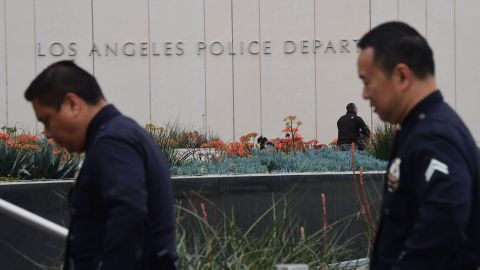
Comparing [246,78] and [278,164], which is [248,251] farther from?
[246,78]

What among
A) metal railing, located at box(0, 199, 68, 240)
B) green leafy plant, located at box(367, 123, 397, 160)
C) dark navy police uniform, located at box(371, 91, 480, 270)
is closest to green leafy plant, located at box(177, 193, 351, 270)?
metal railing, located at box(0, 199, 68, 240)

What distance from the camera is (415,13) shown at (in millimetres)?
25328

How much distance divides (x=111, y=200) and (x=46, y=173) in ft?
20.0

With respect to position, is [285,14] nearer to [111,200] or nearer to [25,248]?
[25,248]

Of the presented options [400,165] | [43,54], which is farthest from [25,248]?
[43,54]

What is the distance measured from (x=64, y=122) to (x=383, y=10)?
72.4ft

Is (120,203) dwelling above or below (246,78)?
above

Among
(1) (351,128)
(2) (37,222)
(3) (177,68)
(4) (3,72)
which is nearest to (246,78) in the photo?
(3) (177,68)

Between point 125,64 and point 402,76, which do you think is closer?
point 402,76

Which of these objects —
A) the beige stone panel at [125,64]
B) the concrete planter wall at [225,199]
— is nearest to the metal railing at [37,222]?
the concrete planter wall at [225,199]

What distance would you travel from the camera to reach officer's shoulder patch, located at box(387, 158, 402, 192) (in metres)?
3.41

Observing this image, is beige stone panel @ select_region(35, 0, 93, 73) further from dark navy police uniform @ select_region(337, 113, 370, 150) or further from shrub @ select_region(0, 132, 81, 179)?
shrub @ select_region(0, 132, 81, 179)

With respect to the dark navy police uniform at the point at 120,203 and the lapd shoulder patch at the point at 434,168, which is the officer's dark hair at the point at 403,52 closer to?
the lapd shoulder patch at the point at 434,168

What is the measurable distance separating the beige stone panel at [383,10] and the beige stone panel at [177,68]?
4.01m
